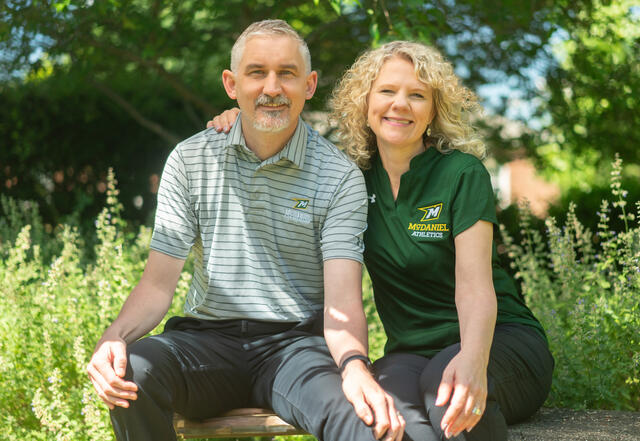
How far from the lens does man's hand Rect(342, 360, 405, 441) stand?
210 cm

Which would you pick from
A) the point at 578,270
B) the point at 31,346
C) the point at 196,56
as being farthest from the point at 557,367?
the point at 196,56

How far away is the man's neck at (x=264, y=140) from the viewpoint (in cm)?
281

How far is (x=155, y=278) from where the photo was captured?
2688 millimetres

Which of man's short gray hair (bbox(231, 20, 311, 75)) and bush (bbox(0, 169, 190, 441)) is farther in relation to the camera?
bush (bbox(0, 169, 190, 441))

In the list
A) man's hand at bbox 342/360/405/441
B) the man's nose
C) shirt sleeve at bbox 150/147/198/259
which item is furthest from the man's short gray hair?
man's hand at bbox 342/360/405/441

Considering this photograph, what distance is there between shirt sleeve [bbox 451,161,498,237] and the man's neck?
692 mm

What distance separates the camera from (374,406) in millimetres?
2131

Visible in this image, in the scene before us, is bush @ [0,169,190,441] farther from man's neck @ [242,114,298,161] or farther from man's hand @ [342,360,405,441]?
man's hand @ [342,360,405,441]

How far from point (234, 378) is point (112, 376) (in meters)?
0.49

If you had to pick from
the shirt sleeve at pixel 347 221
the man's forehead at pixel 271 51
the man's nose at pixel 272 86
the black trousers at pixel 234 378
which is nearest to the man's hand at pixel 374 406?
the black trousers at pixel 234 378

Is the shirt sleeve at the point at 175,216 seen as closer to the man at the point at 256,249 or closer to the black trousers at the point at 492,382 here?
the man at the point at 256,249

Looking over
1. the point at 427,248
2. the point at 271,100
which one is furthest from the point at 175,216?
the point at 427,248

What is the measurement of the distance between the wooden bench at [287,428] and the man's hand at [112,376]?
0.35 meters

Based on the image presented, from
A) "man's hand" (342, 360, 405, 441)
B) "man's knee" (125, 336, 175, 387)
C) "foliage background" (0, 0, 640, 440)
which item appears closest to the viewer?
"man's hand" (342, 360, 405, 441)
